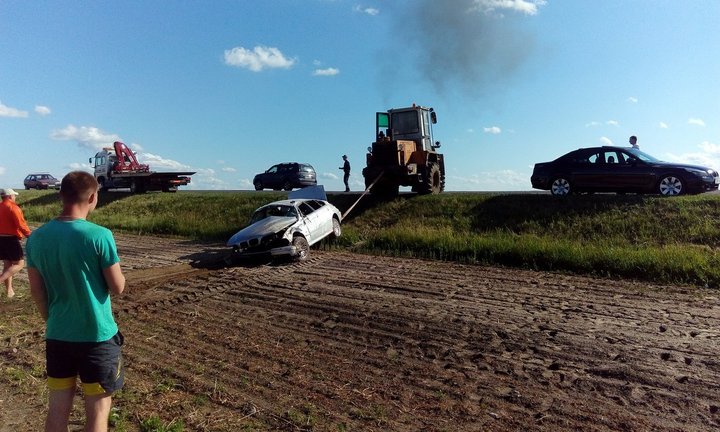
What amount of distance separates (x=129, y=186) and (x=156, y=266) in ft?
64.8

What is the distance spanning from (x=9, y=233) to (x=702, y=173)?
17.0 metres

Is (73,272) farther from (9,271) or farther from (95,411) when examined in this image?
(9,271)

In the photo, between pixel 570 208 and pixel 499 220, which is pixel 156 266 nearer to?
pixel 499 220

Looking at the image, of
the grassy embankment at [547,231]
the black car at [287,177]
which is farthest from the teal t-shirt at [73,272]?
the black car at [287,177]

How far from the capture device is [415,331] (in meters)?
6.82

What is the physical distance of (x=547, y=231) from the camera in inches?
547

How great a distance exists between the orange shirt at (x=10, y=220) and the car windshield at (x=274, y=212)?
18.7 feet

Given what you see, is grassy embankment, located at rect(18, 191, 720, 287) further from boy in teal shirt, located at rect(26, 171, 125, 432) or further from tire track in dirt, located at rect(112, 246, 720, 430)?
boy in teal shirt, located at rect(26, 171, 125, 432)

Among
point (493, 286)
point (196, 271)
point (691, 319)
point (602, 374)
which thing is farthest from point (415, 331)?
point (196, 271)

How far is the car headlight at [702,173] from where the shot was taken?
1409 centimetres

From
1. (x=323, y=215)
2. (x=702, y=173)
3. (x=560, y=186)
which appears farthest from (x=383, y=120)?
(x=702, y=173)

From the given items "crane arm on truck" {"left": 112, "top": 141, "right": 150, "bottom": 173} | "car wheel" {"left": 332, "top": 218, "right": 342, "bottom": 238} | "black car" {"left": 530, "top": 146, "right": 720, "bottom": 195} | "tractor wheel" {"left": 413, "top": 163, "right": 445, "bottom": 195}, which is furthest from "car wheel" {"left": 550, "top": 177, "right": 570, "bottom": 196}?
"crane arm on truck" {"left": 112, "top": 141, "right": 150, "bottom": 173}

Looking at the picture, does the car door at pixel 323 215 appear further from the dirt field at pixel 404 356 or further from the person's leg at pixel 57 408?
the person's leg at pixel 57 408

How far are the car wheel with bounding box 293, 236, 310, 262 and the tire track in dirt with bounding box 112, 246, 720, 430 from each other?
8.33ft
